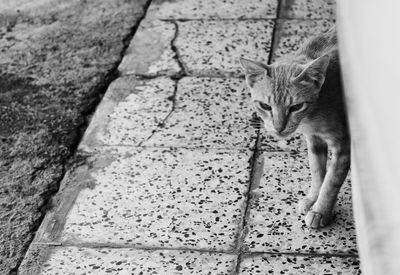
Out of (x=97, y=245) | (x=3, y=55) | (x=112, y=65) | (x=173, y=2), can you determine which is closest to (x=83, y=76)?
(x=112, y=65)

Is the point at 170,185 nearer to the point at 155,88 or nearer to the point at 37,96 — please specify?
the point at 155,88

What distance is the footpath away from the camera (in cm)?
328

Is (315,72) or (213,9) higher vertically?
(315,72)

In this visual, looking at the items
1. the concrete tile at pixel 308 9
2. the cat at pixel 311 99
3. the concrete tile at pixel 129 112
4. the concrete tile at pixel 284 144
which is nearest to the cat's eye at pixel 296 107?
the cat at pixel 311 99

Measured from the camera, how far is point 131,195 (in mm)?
3678

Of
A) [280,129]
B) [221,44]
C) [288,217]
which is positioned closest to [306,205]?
[288,217]

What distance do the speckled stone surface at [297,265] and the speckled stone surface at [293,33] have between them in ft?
5.58

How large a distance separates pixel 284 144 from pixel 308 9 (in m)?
1.53

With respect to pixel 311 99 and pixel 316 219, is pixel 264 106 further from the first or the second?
pixel 316 219

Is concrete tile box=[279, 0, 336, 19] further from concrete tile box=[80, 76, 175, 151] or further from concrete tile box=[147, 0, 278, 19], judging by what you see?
concrete tile box=[80, 76, 175, 151]

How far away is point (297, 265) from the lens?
319 centimetres

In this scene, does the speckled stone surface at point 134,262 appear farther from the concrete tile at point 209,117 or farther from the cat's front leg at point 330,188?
the concrete tile at point 209,117

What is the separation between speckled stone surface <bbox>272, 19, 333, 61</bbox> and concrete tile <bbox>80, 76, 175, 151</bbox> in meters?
0.72

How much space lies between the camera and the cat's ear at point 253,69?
3.10 meters
